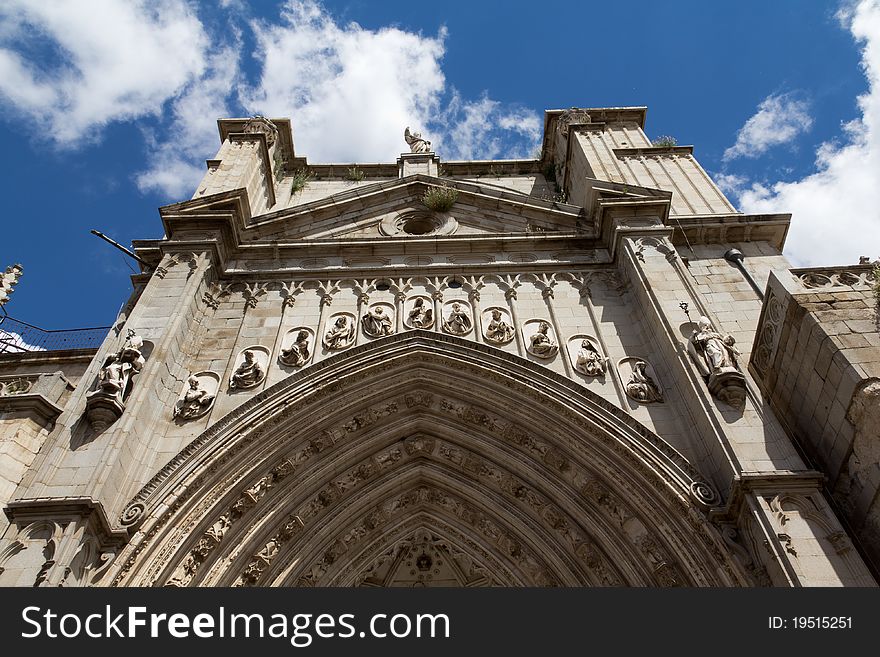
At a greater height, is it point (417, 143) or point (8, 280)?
point (417, 143)

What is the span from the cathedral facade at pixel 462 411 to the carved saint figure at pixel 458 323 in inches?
2.2

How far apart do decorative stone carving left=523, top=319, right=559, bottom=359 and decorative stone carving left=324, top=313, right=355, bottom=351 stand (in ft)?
9.98

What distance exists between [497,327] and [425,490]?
3.00 m

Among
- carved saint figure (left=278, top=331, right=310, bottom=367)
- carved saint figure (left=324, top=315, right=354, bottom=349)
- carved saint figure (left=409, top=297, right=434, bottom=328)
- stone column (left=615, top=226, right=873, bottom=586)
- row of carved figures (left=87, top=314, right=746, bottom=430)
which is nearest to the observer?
stone column (left=615, top=226, right=873, bottom=586)

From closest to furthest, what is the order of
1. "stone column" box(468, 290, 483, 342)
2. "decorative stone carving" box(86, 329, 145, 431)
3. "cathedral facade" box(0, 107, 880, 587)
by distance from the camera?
"cathedral facade" box(0, 107, 880, 587) < "decorative stone carving" box(86, 329, 145, 431) < "stone column" box(468, 290, 483, 342)

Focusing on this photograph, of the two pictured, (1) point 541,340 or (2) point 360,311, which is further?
(2) point 360,311

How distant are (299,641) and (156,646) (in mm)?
1310

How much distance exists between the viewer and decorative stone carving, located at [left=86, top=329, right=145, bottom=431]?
9.53 meters

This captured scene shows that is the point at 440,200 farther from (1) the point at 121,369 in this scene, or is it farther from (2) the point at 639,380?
(1) the point at 121,369

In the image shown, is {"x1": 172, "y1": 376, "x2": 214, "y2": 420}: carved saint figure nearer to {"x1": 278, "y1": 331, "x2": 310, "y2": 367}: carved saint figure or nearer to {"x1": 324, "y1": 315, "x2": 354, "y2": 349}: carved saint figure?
{"x1": 278, "y1": 331, "x2": 310, "y2": 367}: carved saint figure

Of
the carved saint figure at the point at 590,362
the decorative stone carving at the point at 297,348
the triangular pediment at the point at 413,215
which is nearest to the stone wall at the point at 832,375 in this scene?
the carved saint figure at the point at 590,362

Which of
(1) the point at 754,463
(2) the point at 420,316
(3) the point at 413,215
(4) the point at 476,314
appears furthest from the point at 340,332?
(1) the point at 754,463

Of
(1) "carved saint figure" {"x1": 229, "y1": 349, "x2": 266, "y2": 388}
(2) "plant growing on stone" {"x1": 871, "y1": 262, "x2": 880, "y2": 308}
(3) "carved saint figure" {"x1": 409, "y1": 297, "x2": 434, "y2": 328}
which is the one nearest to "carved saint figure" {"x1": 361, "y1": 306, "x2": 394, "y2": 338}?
(3) "carved saint figure" {"x1": 409, "y1": 297, "x2": 434, "y2": 328}

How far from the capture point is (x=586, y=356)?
445 inches
